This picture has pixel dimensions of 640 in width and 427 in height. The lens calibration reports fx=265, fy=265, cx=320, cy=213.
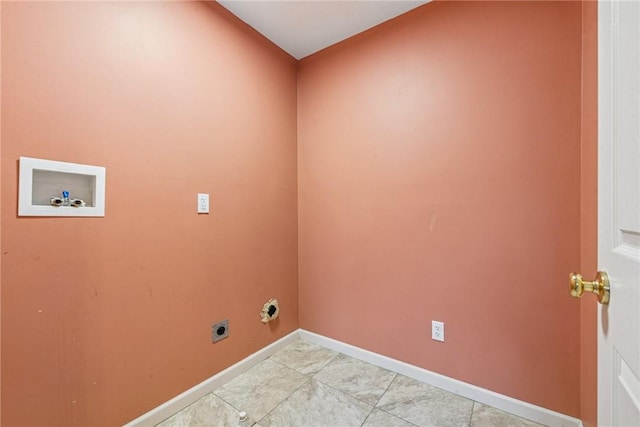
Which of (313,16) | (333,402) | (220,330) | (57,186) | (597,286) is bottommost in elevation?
(333,402)

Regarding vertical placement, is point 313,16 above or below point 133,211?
above

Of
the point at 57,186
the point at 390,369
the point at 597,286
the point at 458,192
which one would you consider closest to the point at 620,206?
the point at 597,286

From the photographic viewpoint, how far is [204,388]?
1539 millimetres

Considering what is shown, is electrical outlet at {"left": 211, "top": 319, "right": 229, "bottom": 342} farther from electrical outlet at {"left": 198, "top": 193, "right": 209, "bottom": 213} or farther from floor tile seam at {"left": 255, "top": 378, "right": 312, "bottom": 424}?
electrical outlet at {"left": 198, "top": 193, "right": 209, "bottom": 213}

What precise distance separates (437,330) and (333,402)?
74 centimetres

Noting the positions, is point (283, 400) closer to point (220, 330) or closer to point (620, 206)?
point (220, 330)

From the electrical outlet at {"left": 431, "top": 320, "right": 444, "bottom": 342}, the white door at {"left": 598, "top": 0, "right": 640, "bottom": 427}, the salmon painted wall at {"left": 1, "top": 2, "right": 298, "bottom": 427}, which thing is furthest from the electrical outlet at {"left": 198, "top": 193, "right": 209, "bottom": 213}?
the white door at {"left": 598, "top": 0, "right": 640, "bottom": 427}

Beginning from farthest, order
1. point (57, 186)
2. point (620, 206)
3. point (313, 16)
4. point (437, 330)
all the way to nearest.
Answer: point (313, 16) → point (437, 330) → point (57, 186) → point (620, 206)

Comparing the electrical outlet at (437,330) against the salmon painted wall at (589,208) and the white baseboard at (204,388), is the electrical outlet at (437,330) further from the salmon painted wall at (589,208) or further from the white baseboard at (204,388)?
the white baseboard at (204,388)

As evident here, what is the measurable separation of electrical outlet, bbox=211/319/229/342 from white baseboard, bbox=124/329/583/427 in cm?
22

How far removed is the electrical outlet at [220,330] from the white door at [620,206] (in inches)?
65.3

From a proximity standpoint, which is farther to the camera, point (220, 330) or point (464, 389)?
point (220, 330)

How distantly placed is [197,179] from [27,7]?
34.7 inches

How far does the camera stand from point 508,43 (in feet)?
4.58
